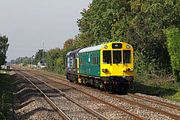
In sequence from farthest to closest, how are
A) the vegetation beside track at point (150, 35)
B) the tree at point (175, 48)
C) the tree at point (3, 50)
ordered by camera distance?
the tree at point (3, 50)
the vegetation beside track at point (150, 35)
the tree at point (175, 48)

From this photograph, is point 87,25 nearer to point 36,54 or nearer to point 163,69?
point 163,69

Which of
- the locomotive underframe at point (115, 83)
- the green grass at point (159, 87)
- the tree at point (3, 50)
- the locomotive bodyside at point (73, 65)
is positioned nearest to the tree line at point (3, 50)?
the tree at point (3, 50)

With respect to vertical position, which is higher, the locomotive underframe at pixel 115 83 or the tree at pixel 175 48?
the tree at pixel 175 48

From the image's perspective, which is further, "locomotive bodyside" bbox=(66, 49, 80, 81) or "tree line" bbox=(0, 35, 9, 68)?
"tree line" bbox=(0, 35, 9, 68)

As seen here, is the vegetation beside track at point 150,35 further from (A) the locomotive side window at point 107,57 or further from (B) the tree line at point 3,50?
(B) the tree line at point 3,50

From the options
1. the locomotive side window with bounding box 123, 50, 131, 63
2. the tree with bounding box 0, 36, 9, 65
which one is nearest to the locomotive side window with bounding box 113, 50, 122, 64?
the locomotive side window with bounding box 123, 50, 131, 63

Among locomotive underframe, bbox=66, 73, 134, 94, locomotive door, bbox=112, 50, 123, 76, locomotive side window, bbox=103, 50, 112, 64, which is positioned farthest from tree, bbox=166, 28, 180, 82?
locomotive side window, bbox=103, 50, 112, 64

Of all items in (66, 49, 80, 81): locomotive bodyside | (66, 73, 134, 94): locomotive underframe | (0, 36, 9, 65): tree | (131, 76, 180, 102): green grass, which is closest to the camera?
(131, 76, 180, 102): green grass

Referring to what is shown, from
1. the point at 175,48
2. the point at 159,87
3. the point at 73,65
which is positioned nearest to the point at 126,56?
the point at 159,87

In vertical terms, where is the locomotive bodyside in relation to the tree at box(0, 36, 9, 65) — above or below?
below

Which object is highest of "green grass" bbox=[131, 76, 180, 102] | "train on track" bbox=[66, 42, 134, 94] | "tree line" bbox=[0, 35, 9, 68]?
"tree line" bbox=[0, 35, 9, 68]

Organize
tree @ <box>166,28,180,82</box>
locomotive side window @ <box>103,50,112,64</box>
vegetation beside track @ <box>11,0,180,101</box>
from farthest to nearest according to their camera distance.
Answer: vegetation beside track @ <box>11,0,180,101</box>
tree @ <box>166,28,180,82</box>
locomotive side window @ <box>103,50,112,64</box>

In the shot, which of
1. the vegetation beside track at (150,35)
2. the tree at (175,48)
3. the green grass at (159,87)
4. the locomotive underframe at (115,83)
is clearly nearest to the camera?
the green grass at (159,87)

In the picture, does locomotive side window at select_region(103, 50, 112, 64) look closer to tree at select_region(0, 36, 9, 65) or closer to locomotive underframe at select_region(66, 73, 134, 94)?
locomotive underframe at select_region(66, 73, 134, 94)
